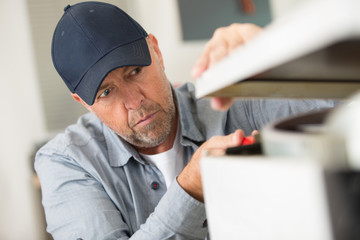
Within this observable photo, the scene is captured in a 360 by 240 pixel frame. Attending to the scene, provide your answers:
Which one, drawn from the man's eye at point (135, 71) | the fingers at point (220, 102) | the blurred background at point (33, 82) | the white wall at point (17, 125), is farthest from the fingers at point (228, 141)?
the white wall at point (17, 125)

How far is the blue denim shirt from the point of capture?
1.03m

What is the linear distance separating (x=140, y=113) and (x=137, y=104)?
3 centimetres

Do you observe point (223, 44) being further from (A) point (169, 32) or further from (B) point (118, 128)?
(A) point (169, 32)

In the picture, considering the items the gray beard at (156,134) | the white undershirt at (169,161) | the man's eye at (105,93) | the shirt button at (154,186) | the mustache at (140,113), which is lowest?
the shirt button at (154,186)

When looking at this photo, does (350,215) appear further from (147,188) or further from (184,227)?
(147,188)

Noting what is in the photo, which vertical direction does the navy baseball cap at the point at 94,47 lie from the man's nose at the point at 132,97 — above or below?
above

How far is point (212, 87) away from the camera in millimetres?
418

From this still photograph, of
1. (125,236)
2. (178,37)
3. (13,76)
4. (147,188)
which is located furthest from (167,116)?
(13,76)

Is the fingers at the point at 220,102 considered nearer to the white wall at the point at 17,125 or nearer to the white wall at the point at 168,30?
the white wall at the point at 168,30

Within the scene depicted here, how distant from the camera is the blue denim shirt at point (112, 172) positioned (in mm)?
1031

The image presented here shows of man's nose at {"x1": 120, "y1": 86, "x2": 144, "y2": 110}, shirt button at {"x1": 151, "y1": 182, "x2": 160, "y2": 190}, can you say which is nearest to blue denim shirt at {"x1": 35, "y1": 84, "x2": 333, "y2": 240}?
shirt button at {"x1": 151, "y1": 182, "x2": 160, "y2": 190}

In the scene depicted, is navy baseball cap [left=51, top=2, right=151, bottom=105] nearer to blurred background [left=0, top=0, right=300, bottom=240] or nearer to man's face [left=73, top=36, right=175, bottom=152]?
man's face [left=73, top=36, right=175, bottom=152]

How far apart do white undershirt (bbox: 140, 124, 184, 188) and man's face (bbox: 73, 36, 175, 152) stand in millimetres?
55

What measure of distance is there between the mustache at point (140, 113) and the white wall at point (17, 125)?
157 cm
